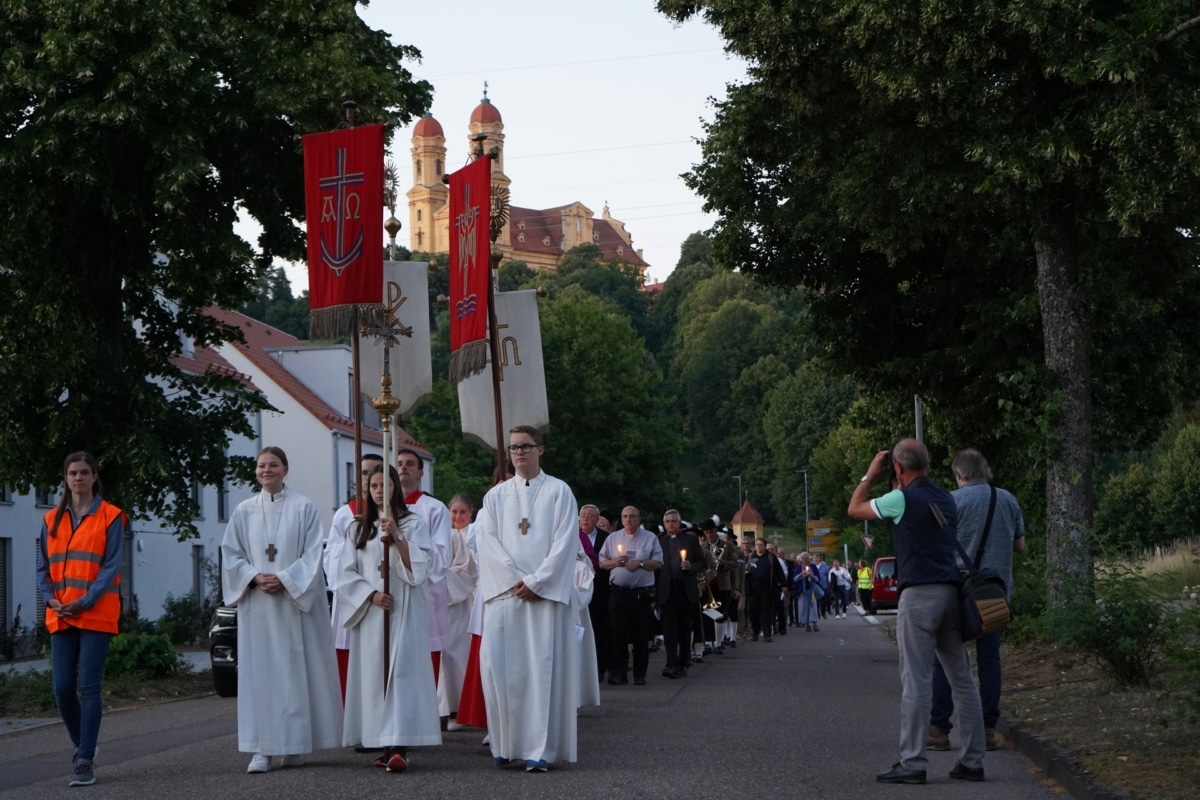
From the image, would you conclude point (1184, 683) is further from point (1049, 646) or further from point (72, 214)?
point (72, 214)

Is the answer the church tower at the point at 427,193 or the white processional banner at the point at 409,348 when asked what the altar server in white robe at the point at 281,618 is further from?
the church tower at the point at 427,193

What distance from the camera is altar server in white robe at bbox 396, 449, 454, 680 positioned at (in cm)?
1079

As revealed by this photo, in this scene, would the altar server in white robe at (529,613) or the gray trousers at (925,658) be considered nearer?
the gray trousers at (925,658)

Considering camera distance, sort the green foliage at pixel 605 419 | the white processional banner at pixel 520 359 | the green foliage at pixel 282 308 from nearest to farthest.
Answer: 1. the white processional banner at pixel 520 359
2. the green foliage at pixel 605 419
3. the green foliage at pixel 282 308

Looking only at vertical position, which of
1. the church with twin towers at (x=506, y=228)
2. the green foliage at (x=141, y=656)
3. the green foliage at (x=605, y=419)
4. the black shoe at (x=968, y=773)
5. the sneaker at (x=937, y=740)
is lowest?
the black shoe at (x=968, y=773)

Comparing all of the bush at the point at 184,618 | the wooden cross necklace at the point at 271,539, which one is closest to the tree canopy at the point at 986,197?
the wooden cross necklace at the point at 271,539

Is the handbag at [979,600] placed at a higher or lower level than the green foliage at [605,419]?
lower

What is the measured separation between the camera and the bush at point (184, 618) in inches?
1321

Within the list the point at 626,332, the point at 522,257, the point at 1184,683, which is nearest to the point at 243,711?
the point at 1184,683

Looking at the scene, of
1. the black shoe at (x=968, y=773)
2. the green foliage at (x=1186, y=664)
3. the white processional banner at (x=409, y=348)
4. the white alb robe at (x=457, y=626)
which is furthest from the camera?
the white processional banner at (x=409, y=348)

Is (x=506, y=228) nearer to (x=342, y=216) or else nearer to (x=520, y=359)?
(x=520, y=359)

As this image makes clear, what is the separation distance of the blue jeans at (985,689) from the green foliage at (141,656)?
39.4ft

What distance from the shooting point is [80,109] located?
18203 millimetres

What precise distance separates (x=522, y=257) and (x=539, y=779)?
593 ft
